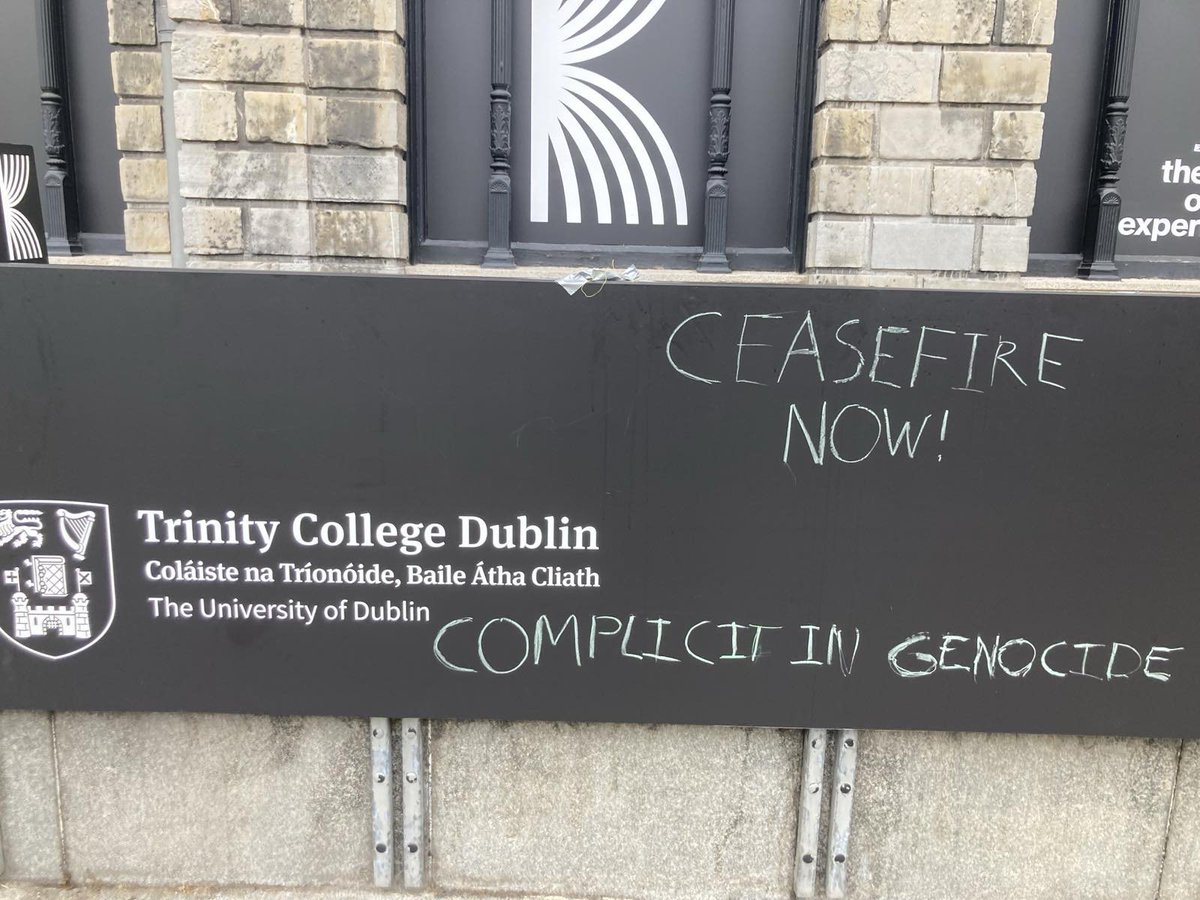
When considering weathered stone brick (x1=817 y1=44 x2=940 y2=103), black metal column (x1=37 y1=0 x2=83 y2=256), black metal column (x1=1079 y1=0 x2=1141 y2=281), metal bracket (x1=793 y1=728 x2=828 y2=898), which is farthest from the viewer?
black metal column (x1=37 y1=0 x2=83 y2=256)

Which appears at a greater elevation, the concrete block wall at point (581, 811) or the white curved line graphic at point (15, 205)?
the white curved line graphic at point (15, 205)

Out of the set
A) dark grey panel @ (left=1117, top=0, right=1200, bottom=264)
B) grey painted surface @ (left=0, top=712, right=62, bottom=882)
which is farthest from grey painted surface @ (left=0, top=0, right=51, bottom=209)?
dark grey panel @ (left=1117, top=0, right=1200, bottom=264)

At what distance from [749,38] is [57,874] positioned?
536cm

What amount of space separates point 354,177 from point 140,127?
156 centimetres

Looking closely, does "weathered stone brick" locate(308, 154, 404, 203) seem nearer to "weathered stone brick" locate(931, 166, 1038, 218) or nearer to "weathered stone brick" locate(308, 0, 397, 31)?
"weathered stone brick" locate(308, 0, 397, 31)

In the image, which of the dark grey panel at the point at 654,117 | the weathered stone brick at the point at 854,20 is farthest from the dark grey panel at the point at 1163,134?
the dark grey panel at the point at 654,117

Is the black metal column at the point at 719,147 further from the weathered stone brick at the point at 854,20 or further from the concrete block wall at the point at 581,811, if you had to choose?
the concrete block wall at the point at 581,811

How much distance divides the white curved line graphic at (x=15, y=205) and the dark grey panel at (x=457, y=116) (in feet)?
8.00

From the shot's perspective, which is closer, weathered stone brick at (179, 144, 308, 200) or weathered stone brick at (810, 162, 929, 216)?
weathered stone brick at (179, 144, 308, 200)

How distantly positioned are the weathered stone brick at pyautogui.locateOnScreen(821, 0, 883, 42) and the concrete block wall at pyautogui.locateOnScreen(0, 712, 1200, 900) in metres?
3.65

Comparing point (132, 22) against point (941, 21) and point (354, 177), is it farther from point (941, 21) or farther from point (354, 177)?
point (941, 21)

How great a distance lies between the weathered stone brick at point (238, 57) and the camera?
13.0ft

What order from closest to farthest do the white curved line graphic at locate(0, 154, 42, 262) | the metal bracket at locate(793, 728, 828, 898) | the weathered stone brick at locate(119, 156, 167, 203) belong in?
the white curved line graphic at locate(0, 154, 42, 262), the metal bracket at locate(793, 728, 828, 898), the weathered stone brick at locate(119, 156, 167, 203)

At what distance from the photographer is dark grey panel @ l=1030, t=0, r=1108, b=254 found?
14.9 ft
